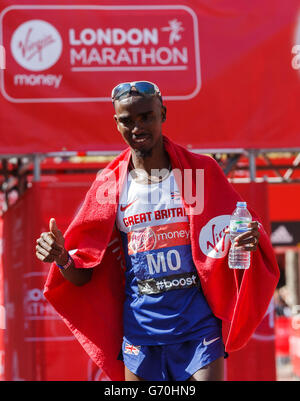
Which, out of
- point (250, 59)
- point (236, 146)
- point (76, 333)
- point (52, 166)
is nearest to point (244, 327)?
point (76, 333)

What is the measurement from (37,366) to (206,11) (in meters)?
2.95

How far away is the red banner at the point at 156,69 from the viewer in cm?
521

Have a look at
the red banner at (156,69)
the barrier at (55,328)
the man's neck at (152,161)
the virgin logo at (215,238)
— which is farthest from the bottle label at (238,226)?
the barrier at (55,328)

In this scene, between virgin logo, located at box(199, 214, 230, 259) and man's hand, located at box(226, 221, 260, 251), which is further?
virgin logo, located at box(199, 214, 230, 259)

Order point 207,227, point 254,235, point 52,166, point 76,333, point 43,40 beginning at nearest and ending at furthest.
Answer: point 254,235
point 207,227
point 76,333
point 43,40
point 52,166

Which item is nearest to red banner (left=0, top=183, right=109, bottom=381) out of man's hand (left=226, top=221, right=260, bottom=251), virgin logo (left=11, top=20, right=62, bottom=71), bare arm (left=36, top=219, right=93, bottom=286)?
virgin logo (left=11, top=20, right=62, bottom=71)

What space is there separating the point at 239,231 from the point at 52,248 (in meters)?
0.82

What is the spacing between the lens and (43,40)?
5.21 metres

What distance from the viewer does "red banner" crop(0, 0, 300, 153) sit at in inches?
205

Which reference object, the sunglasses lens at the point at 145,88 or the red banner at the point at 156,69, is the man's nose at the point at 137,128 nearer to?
the sunglasses lens at the point at 145,88

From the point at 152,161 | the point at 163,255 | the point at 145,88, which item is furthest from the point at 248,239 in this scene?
the point at 145,88

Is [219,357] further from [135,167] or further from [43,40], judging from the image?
[43,40]

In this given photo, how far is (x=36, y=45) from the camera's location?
17.1 ft

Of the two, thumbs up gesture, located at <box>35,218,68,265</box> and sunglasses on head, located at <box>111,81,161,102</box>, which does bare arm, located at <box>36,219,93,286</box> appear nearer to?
thumbs up gesture, located at <box>35,218,68,265</box>
